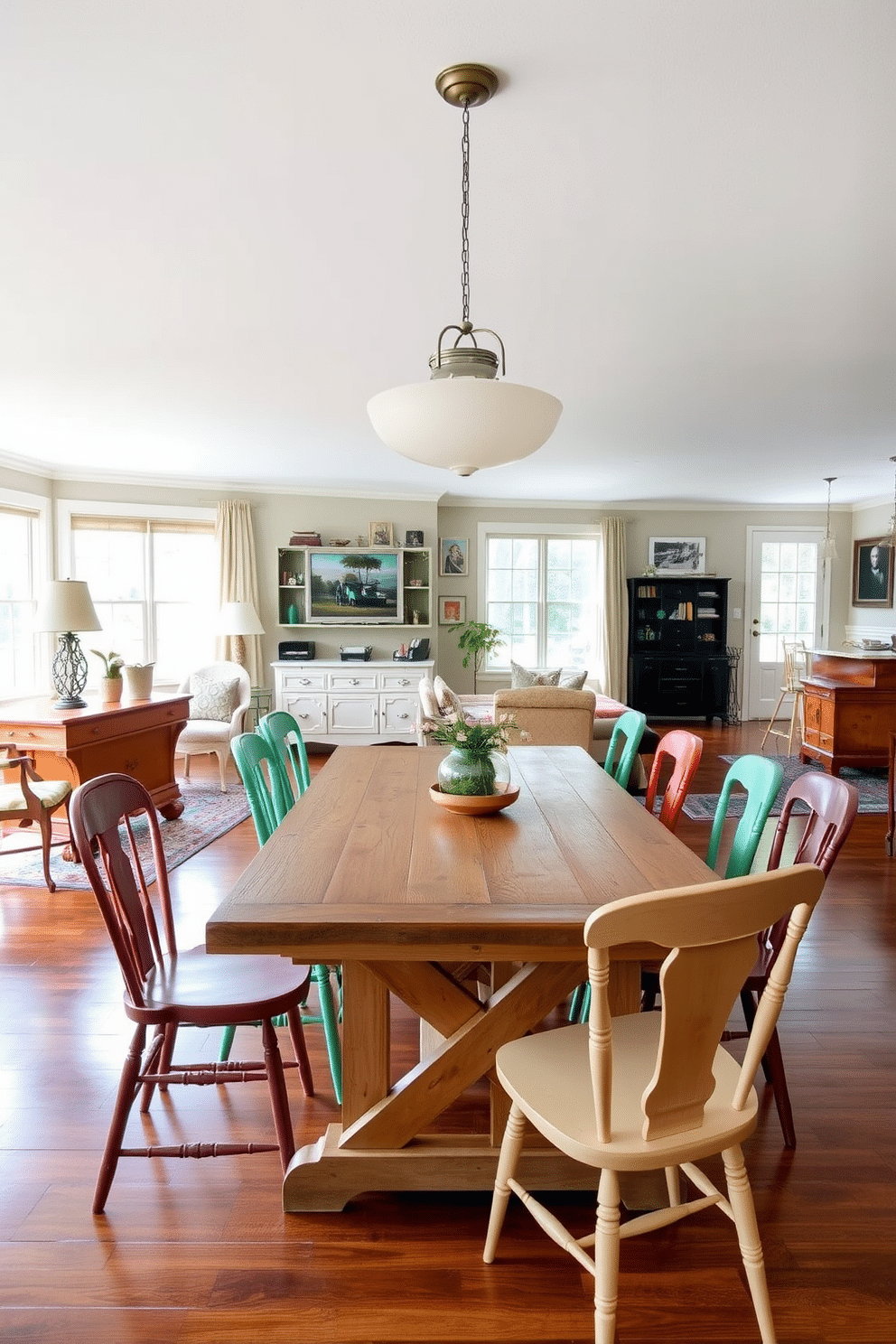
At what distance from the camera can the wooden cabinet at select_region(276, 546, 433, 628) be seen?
26.8 ft

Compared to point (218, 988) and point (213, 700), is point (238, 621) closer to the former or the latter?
point (213, 700)

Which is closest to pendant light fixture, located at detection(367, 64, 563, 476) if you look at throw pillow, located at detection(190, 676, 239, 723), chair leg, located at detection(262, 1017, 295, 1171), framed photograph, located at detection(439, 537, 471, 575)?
chair leg, located at detection(262, 1017, 295, 1171)

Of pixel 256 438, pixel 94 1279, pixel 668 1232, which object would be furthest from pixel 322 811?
pixel 256 438

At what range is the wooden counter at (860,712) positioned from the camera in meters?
6.50

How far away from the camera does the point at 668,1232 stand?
1.81 meters

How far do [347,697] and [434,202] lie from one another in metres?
5.66

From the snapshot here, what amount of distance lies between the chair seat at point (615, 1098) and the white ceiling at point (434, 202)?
2.12m

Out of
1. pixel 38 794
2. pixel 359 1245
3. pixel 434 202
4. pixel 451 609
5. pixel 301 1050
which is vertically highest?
pixel 434 202

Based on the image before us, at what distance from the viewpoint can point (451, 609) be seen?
9133 millimetres

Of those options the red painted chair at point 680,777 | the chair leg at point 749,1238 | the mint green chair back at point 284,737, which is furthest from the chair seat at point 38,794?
the chair leg at point 749,1238

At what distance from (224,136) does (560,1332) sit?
284cm

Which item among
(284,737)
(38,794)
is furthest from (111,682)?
(284,737)

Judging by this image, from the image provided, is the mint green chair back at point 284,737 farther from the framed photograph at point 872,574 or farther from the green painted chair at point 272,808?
the framed photograph at point 872,574

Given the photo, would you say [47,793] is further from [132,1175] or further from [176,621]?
[176,621]
